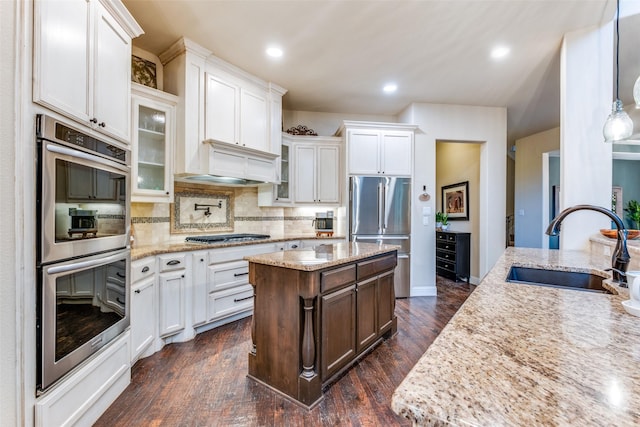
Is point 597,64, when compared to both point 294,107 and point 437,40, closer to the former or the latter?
point 437,40

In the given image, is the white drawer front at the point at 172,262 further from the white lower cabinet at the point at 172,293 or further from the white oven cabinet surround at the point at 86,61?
the white oven cabinet surround at the point at 86,61

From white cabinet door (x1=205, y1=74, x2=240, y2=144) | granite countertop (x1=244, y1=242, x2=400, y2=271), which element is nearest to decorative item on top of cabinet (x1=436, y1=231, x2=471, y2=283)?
granite countertop (x1=244, y1=242, x2=400, y2=271)

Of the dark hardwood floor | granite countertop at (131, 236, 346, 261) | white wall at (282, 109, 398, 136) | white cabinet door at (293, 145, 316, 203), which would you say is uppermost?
white wall at (282, 109, 398, 136)

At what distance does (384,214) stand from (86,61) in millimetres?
3314

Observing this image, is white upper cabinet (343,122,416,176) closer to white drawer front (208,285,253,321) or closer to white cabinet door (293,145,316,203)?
white cabinet door (293,145,316,203)

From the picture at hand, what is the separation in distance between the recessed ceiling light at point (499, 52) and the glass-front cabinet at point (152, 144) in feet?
10.5

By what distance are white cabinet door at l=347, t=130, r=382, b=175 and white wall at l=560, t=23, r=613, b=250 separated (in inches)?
78.7

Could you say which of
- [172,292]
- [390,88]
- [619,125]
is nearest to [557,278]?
[619,125]

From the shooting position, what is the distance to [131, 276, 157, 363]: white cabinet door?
2086 millimetres

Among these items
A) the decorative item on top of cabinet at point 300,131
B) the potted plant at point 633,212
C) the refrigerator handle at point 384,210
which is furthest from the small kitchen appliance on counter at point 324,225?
the potted plant at point 633,212

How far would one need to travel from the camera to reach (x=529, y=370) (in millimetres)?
563

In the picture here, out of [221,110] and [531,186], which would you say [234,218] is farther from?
[531,186]

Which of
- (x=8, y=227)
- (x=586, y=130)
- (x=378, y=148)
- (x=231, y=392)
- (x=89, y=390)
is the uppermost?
(x=378, y=148)

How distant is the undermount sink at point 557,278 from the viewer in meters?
1.55
